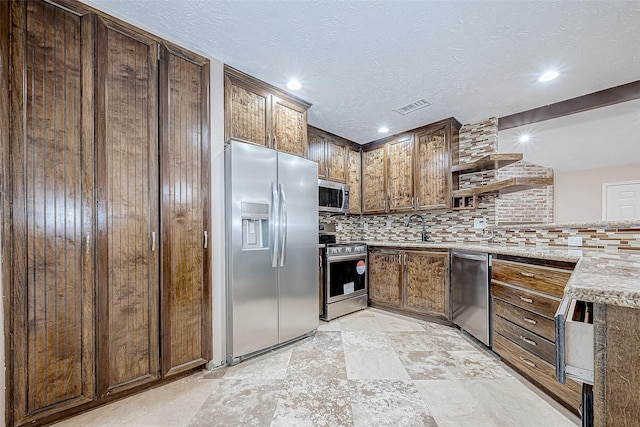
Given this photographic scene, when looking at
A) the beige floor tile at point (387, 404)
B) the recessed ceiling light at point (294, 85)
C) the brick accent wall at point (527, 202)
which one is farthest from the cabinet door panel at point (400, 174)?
the beige floor tile at point (387, 404)

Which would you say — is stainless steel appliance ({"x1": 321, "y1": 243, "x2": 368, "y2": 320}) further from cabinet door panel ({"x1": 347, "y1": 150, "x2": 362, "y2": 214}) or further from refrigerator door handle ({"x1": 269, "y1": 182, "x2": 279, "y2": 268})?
refrigerator door handle ({"x1": 269, "y1": 182, "x2": 279, "y2": 268})

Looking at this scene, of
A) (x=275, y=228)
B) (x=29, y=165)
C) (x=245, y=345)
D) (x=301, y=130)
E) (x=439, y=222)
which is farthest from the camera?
(x=439, y=222)

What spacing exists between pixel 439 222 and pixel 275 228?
94.9 inches

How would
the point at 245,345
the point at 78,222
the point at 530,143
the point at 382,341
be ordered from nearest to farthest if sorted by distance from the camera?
the point at 78,222 → the point at 245,345 → the point at 382,341 → the point at 530,143

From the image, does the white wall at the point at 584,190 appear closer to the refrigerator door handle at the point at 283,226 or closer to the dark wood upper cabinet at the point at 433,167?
the dark wood upper cabinet at the point at 433,167

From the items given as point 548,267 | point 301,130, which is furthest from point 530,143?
point 301,130

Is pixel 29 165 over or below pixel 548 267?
over

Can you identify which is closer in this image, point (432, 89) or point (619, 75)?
point (619, 75)

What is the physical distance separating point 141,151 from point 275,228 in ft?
3.67

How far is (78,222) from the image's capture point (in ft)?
5.16

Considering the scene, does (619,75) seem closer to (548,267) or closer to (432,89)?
(432,89)

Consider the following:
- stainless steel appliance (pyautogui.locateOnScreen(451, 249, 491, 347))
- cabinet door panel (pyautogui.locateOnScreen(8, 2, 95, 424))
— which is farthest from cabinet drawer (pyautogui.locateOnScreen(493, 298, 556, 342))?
cabinet door panel (pyautogui.locateOnScreen(8, 2, 95, 424))

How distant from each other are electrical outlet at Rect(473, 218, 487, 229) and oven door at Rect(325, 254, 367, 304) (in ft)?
4.61

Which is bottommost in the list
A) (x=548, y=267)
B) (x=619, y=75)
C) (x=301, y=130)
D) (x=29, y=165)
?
(x=548, y=267)
